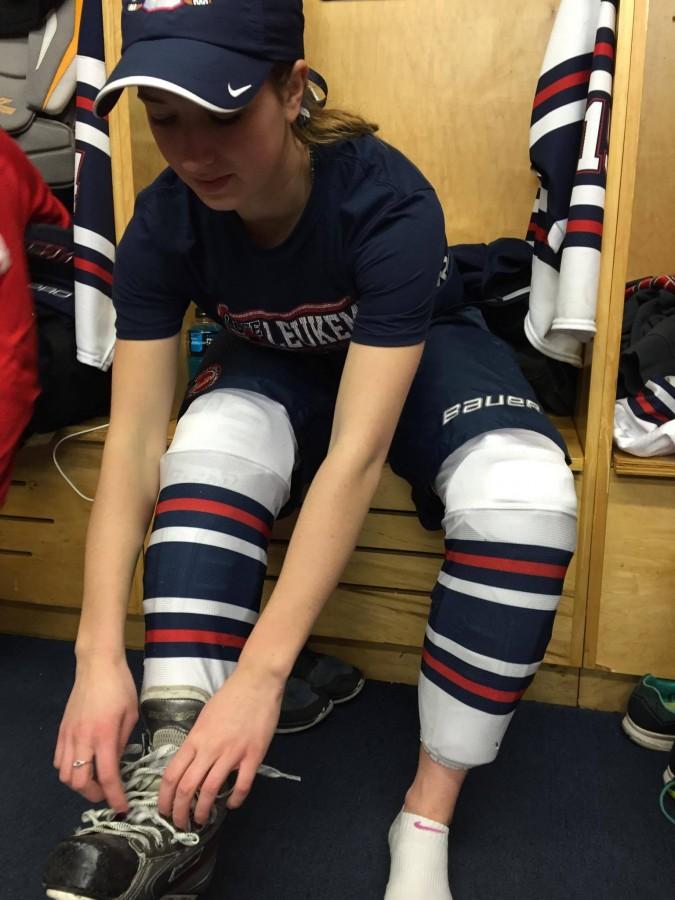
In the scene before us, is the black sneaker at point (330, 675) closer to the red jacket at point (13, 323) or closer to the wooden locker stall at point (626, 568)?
the wooden locker stall at point (626, 568)

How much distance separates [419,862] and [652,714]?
424 millimetres

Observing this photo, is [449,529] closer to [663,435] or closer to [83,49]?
[663,435]

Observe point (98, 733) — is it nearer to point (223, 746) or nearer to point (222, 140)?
point (223, 746)

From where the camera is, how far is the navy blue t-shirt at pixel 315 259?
0.80m

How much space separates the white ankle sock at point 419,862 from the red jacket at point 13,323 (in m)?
0.73

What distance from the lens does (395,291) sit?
2.60ft

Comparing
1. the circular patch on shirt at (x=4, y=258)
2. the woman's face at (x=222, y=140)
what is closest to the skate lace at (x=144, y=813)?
the woman's face at (x=222, y=140)

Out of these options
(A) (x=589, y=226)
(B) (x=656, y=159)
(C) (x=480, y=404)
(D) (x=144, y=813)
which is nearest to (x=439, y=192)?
(B) (x=656, y=159)

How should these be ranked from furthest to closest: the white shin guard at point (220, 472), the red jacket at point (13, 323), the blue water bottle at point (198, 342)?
1. the blue water bottle at point (198, 342)
2. the red jacket at point (13, 323)
3. the white shin guard at point (220, 472)

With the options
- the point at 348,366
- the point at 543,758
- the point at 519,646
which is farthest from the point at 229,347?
the point at 543,758

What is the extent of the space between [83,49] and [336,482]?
2.73 ft

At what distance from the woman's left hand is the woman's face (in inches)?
16.9

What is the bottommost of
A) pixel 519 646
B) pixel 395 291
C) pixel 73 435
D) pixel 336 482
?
pixel 73 435

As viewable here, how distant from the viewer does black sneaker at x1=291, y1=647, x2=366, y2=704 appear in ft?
3.85
